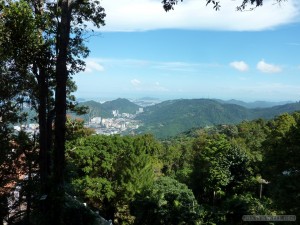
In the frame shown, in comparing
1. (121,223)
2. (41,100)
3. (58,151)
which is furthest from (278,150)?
(121,223)

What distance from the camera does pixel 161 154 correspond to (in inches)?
2251

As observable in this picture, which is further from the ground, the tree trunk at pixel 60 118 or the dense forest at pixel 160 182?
the tree trunk at pixel 60 118

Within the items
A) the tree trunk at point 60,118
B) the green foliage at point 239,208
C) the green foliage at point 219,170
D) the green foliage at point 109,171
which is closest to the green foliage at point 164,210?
the green foliage at point 239,208

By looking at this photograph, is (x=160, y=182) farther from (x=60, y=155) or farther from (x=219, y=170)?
(x=60, y=155)

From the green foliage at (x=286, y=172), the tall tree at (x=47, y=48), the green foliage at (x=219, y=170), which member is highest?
the tall tree at (x=47, y=48)

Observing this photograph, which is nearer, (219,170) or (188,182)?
(219,170)

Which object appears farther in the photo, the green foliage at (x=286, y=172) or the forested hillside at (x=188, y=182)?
the forested hillside at (x=188, y=182)

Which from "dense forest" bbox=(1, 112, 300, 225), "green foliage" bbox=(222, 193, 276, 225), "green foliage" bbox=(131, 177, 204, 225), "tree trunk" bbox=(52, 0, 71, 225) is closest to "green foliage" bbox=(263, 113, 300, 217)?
"dense forest" bbox=(1, 112, 300, 225)

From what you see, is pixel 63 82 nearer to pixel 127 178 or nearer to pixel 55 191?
pixel 55 191

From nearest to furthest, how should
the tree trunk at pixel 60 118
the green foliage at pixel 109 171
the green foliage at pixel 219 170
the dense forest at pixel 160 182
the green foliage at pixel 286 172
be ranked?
the tree trunk at pixel 60 118 < the green foliage at pixel 286 172 < the dense forest at pixel 160 182 < the green foliage at pixel 109 171 < the green foliage at pixel 219 170

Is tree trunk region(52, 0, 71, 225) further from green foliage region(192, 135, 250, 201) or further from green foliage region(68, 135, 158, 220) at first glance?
green foliage region(192, 135, 250, 201)

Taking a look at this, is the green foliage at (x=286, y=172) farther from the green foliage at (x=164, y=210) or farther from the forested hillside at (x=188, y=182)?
the green foliage at (x=164, y=210)

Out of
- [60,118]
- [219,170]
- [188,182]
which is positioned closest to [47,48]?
[60,118]

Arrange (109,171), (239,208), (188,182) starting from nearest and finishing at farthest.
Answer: (239,208) → (109,171) → (188,182)
